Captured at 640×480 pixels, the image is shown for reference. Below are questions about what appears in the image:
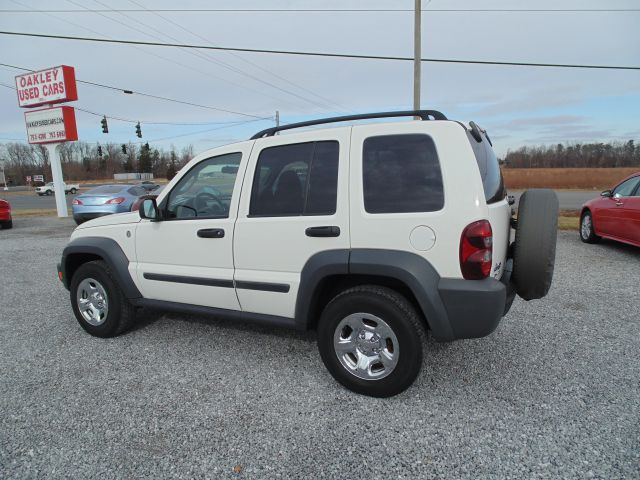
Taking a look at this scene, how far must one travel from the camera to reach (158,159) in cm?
9712

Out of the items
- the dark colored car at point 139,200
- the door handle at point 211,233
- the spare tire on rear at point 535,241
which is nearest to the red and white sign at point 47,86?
the dark colored car at point 139,200

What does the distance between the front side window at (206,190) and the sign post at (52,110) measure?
1681 centimetres

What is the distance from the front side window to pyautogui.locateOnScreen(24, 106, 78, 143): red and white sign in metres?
17.4

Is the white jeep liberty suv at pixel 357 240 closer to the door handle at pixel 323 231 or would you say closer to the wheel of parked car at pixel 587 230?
the door handle at pixel 323 231

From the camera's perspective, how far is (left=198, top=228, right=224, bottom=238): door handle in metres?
3.29

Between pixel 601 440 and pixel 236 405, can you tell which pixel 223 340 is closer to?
pixel 236 405

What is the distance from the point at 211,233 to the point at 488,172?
2147 mm

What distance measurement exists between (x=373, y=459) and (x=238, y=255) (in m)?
1.74

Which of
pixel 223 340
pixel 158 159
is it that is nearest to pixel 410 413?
pixel 223 340

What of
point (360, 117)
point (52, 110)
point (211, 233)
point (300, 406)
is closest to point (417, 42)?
point (360, 117)

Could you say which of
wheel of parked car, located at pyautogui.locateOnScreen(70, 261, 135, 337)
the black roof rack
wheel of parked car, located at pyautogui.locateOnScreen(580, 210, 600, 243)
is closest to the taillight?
the black roof rack

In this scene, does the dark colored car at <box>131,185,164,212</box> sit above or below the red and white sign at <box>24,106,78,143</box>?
below

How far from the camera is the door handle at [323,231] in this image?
2826 millimetres

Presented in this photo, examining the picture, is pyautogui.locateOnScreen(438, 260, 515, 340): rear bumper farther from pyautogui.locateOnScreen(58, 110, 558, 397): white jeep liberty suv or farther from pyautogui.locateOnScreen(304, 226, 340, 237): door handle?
pyautogui.locateOnScreen(304, 226, 340, 237): door handle
